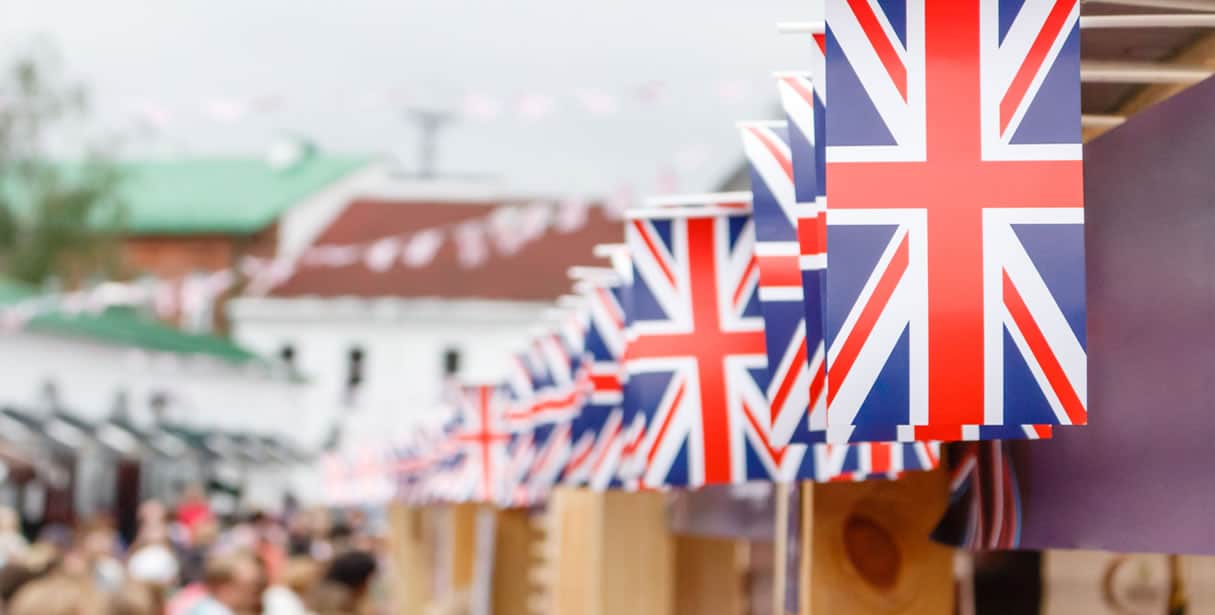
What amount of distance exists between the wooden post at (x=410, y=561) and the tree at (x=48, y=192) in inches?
1024

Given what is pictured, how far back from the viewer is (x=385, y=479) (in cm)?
2338

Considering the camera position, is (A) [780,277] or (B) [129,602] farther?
(B) [129,602]

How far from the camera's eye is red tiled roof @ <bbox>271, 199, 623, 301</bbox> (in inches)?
2184

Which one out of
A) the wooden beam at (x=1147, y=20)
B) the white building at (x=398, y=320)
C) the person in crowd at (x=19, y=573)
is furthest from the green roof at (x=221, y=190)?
the wooden beam at (x=1147, y=20)

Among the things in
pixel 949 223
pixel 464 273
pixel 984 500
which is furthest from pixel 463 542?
pixel 464 273

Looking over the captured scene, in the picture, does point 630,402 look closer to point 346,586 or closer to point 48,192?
point 346,586

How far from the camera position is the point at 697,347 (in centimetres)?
387

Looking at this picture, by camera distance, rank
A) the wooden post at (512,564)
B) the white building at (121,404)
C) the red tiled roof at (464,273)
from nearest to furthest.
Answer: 1. the wooden post at (512,564)
2. the white building at (121,404)
3. the red tiled roof at (464,273)

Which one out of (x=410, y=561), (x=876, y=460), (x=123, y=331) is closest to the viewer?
(x=876, y=460)

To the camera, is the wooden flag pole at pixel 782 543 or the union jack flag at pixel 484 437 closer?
the wooden flag pole at pixel 782 543

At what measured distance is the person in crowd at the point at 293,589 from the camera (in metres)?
6.91

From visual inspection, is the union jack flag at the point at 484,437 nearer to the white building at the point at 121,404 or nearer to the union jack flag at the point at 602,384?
the union jack flag at the point at 602,384

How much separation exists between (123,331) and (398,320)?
19.8 metres

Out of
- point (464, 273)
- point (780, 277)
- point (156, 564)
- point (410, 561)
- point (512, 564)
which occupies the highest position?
point (464, 273)
